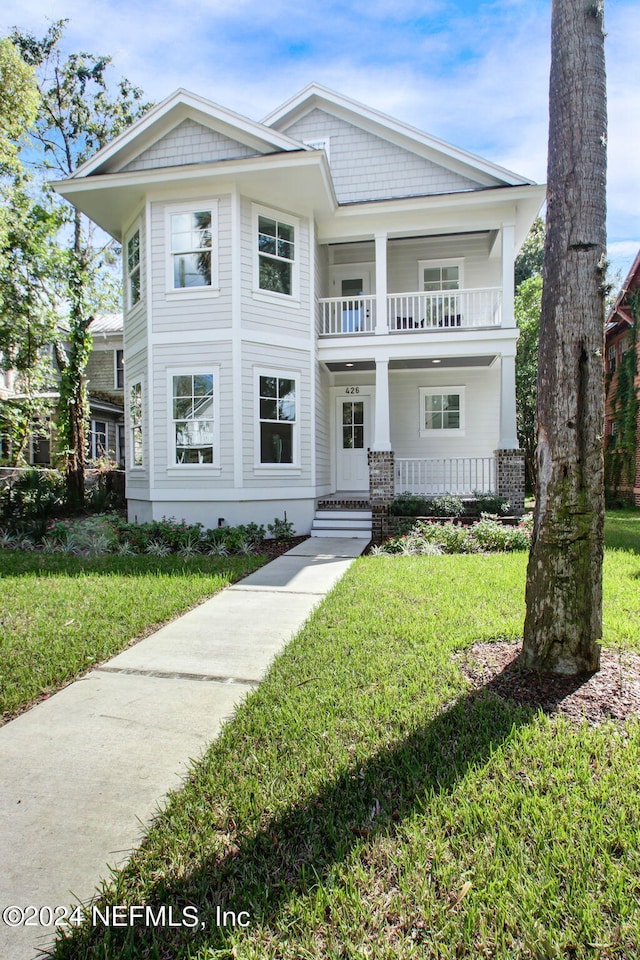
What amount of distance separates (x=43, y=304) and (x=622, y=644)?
48.5 ft

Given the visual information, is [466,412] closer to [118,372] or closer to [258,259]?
[258,259]

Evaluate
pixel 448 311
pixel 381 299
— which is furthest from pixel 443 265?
pixel 381 299

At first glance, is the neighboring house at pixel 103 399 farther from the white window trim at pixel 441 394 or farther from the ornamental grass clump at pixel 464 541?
the ornamental grass clump at pixel 464 541

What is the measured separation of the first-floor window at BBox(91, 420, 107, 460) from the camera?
822 inches

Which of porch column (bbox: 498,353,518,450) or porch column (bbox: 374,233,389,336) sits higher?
porch column (bbox: 374,233,389,336)

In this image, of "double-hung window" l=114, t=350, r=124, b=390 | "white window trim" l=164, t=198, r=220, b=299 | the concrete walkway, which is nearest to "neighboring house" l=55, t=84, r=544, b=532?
"white window trim" l=164, t=198, r=220, b=299

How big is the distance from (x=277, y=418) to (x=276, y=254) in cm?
330

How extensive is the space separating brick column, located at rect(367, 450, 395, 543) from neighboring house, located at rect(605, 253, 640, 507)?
9.65 metres

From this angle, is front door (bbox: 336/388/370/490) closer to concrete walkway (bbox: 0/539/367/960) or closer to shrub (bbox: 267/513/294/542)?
shrub (bbox: 267/513/294/542)

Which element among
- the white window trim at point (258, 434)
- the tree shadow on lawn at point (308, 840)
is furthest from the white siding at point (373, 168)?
the tree shadow on lawn at point (308, 840)

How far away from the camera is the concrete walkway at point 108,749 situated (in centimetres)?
200

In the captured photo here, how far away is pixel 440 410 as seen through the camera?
1329cm

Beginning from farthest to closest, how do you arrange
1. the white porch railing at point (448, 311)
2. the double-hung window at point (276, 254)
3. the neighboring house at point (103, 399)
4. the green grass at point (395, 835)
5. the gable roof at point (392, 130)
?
1. the neighboring house at point (103, 399)
2. the white porch railing at point (448, 311)
3. the gable roof at point (392, 130)
4. the double-hung window at point (276, 254)
5. the green grass at point (395, 835)

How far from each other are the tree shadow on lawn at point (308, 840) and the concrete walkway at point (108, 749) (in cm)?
31
